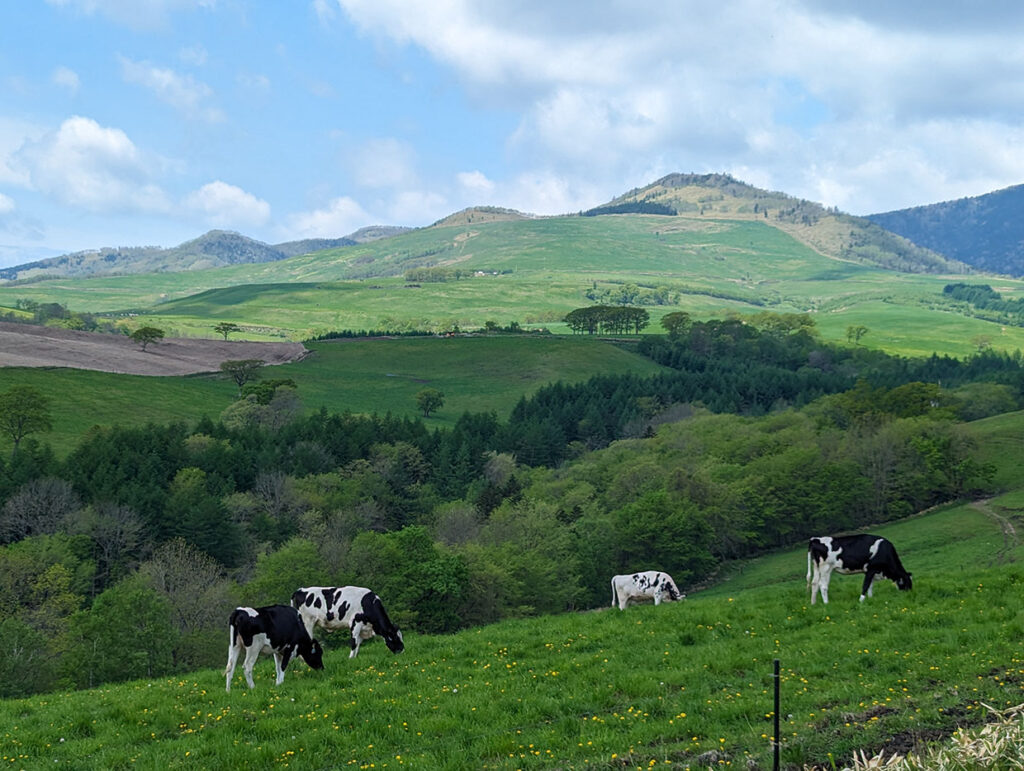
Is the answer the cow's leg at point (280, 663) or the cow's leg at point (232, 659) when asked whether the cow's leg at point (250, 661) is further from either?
the cow's leg at point (280, 663)

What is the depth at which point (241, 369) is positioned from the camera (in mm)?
179500

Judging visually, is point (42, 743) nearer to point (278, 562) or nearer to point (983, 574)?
point (983, 574)

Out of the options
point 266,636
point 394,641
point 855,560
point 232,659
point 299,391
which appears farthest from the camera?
point 299,391

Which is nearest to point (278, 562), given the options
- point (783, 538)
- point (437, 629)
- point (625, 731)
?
point (437, 629)

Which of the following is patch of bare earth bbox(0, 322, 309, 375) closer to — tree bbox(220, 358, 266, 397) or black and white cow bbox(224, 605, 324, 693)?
tree bbox(220, 358, 266, 397)

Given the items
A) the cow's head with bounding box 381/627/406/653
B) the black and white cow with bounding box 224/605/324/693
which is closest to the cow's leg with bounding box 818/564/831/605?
the cow's head with bounding box 381/627/406/653

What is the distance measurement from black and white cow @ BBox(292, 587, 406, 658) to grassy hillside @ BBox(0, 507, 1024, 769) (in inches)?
25.0

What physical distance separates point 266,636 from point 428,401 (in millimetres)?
144842

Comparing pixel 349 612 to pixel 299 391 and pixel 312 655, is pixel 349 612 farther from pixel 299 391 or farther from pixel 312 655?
pixel 299 391

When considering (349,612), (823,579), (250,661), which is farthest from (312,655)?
(823,579)

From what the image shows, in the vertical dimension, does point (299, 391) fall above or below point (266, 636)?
above

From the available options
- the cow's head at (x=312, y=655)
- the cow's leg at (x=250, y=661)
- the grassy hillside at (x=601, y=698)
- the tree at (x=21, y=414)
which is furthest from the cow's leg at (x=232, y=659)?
the tree at (x=21, y=414)

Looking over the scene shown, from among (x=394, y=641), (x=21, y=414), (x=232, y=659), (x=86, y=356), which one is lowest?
(x=394, y=641)

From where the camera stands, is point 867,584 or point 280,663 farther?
point 867,584
